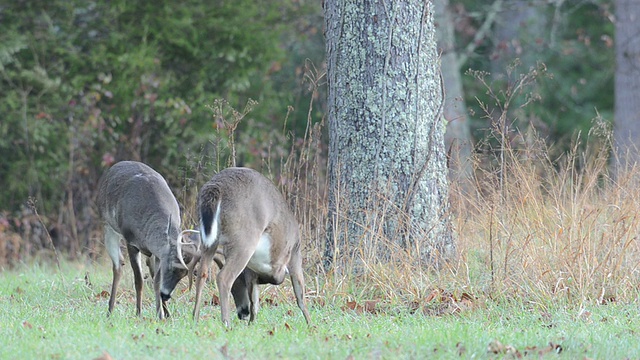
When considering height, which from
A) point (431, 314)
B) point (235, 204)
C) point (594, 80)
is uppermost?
point (235, 204)

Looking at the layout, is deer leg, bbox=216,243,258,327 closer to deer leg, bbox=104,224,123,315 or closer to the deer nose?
the deer nose

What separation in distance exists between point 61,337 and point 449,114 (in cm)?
1225

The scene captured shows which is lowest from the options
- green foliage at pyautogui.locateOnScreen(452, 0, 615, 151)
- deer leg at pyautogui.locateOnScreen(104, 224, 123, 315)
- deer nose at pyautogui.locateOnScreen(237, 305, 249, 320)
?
green foliage at pyautogui.locateOnScreen(452, 0, 615, 151)

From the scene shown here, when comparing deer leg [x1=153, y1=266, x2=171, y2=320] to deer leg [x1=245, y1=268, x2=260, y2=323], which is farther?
deer leg [x1=153, y1=266, x2=171, y2=320]

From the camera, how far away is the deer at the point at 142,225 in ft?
21.6

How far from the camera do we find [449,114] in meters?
17.3

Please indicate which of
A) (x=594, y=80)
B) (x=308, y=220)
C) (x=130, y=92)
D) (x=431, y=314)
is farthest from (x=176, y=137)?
(x=594, y=80)

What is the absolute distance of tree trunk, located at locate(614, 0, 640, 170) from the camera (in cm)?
1602

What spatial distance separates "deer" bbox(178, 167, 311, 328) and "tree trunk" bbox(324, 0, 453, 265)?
1.42 meters

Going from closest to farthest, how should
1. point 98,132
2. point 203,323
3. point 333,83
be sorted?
point 203,323
point 333,83
point 98,132

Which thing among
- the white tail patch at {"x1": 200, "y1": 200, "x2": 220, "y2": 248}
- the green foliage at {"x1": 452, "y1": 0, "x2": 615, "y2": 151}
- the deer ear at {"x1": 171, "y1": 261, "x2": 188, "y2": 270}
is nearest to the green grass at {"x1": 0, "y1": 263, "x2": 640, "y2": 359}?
the deer ear at {"x1": 171, "y1": 261, "x2": 188, "y2": 270}

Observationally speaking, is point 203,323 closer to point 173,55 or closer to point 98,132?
point 98,132

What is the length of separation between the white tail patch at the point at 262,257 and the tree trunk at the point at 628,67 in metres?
10.7

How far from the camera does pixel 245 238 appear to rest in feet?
20.0
